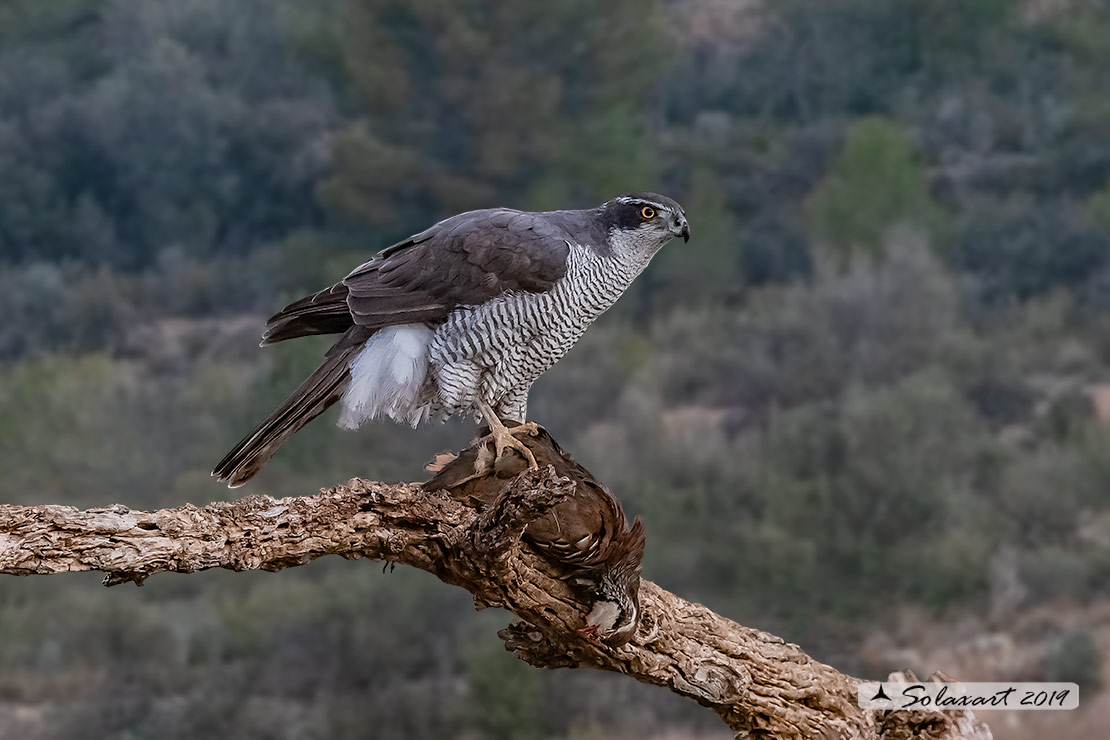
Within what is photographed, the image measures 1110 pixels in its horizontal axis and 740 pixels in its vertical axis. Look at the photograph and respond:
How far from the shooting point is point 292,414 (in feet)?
9.39

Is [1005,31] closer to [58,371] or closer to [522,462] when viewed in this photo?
[522,462]

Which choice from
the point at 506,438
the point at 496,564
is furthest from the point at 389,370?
the point at 496,564

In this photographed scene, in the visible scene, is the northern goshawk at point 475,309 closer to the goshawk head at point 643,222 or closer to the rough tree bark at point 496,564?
the goshawk head at point 643,222

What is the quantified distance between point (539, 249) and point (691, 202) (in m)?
3.01

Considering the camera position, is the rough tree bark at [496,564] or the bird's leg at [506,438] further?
the bird's leg at [506,438]

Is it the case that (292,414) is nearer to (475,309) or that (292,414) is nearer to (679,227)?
(475,309)

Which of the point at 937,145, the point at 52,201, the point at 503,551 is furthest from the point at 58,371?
the point at 937,145

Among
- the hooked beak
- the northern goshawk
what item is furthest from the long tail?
the hooked beak

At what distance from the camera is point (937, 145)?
584 cm

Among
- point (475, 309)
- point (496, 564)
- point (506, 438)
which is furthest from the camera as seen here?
point (475, 309)

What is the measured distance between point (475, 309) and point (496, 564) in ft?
2.30

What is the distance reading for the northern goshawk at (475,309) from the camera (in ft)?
9.45

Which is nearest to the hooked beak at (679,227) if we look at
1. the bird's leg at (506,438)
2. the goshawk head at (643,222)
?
the goshawk head at (643,222)

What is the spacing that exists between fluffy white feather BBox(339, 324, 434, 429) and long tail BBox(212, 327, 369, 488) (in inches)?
1.5
